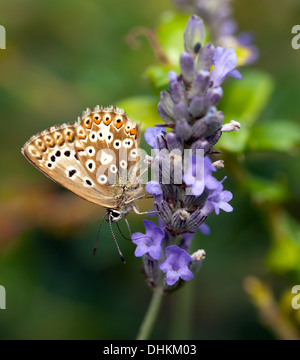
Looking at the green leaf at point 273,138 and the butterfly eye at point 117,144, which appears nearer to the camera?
the butterfly eye at point 117,144

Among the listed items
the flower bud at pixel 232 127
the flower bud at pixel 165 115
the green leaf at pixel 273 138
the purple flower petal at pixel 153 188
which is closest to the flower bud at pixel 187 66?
the flower bud at pixel 165 115

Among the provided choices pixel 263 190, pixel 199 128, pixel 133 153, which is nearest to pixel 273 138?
pixel 263 190

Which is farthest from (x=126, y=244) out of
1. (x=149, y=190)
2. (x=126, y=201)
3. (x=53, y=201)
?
(x=149, y=190)

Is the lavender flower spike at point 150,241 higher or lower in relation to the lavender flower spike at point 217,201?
lower

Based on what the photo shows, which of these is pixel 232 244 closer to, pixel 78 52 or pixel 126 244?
pixel 126 244

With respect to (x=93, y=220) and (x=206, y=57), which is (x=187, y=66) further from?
(x=93, y=220)

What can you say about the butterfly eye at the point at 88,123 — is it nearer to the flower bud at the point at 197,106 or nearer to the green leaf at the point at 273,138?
the flower bud at the point at 197,106

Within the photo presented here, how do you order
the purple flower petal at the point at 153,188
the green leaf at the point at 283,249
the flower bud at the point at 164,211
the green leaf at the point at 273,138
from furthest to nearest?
the green leaf at the point at 283,249 < the green leaf at the point at 273,138 < the flower bud at the point at 164,211 < the purple flower petal at the point at 153,188
